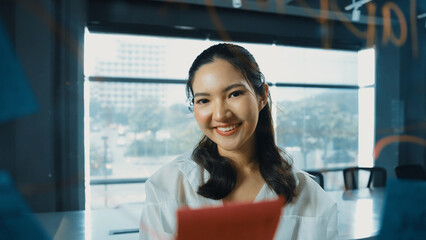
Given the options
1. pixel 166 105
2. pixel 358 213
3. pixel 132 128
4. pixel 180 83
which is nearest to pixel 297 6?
pixel 180 83

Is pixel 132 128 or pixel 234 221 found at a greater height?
pixel 234 221

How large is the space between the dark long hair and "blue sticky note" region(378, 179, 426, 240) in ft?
0.87

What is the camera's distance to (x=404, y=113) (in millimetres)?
3008

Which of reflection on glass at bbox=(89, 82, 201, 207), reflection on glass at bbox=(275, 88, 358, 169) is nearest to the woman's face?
reflection on glass at bbox=(89, 82, 201, 207)

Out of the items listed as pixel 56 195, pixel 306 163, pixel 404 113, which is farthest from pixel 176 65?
pixel 404 113

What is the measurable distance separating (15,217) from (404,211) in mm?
198

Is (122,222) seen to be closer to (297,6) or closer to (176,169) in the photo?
(176,169)

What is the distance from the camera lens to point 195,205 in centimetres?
46

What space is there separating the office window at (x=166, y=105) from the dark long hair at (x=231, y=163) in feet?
6.03

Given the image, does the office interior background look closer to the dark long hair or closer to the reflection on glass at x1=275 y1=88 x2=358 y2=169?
the reflection on glass at x1=275 y1=88 x2=358 y2=169

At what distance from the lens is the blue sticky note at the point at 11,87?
0.42 ft

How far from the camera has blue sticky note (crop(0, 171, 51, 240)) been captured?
0.12 metres

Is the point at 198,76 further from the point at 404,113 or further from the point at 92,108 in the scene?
the point at 404,113

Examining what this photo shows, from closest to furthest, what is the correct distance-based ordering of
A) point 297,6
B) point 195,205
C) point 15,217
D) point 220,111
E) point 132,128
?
point 15,217, point 220,111, point 195,205, point 297,6, point 132,128
